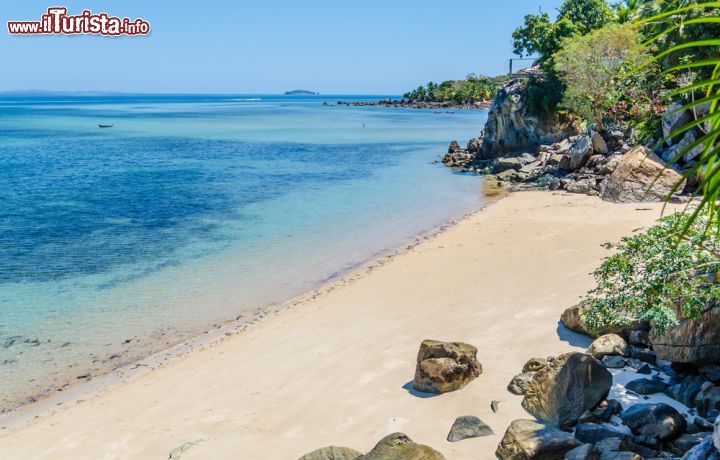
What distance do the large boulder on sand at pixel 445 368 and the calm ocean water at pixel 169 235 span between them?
22.9 feet

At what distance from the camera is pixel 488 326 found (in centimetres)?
1263

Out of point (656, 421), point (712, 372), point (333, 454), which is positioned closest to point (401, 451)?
point (333, 454)

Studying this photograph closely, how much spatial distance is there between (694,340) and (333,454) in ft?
17.0

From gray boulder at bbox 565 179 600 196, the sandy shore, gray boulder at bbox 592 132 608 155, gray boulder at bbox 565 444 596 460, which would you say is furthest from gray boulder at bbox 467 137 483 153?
gray boulder at bbox 565 444 596 460

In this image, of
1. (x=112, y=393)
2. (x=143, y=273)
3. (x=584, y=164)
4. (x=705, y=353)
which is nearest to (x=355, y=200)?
(x=584, y=164)

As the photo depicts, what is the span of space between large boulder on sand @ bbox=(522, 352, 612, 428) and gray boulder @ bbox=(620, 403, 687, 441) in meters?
0.49

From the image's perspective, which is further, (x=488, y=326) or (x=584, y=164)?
(x=584, y=164)

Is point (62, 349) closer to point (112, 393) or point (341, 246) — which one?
point (112, 393)

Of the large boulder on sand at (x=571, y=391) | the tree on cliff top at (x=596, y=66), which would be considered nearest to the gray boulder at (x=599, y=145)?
the tree on cliff top at (x=596, y=66)

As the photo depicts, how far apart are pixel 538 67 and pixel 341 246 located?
29.2m

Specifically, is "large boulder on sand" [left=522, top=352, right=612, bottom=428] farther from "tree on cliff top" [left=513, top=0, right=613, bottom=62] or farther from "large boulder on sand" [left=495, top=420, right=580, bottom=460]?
"tree on cliff top" [left=513, top=0, right=613, bottom=62]

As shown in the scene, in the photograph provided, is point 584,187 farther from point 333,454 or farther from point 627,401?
point 333,454

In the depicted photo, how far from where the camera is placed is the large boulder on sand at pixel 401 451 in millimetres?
7219

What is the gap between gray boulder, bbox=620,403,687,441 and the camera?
7312 millimetres
